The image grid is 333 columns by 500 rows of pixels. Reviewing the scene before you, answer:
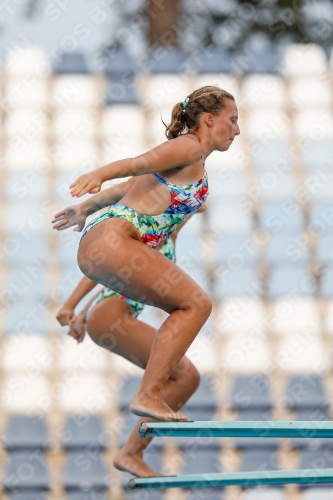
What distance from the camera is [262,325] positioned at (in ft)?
14.3

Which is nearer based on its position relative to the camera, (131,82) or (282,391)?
(282,391)

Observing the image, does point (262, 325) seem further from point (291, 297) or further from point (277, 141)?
point (277, 141)

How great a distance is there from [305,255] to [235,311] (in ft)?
1.89

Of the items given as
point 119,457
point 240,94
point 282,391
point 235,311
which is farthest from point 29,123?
point 119,457

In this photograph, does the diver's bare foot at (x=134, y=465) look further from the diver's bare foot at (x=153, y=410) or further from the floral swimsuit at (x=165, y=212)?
the floral swimsuit at (x=165, y=212)

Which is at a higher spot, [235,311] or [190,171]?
[190,171]

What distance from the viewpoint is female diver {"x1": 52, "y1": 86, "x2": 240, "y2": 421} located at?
7.21 ft

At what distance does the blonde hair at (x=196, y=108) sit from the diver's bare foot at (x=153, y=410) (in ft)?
2.56

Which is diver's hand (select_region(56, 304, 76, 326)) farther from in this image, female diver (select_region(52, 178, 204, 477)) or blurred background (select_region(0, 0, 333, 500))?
blurred background (select_region(0, 0, 333, 500))

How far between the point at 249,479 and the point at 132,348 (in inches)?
24.5

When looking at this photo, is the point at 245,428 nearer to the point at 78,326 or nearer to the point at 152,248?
the point at 152,248

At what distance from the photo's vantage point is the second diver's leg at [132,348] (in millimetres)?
2602

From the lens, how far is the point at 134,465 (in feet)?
8.58

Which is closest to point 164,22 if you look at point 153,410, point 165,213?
point 165,213
